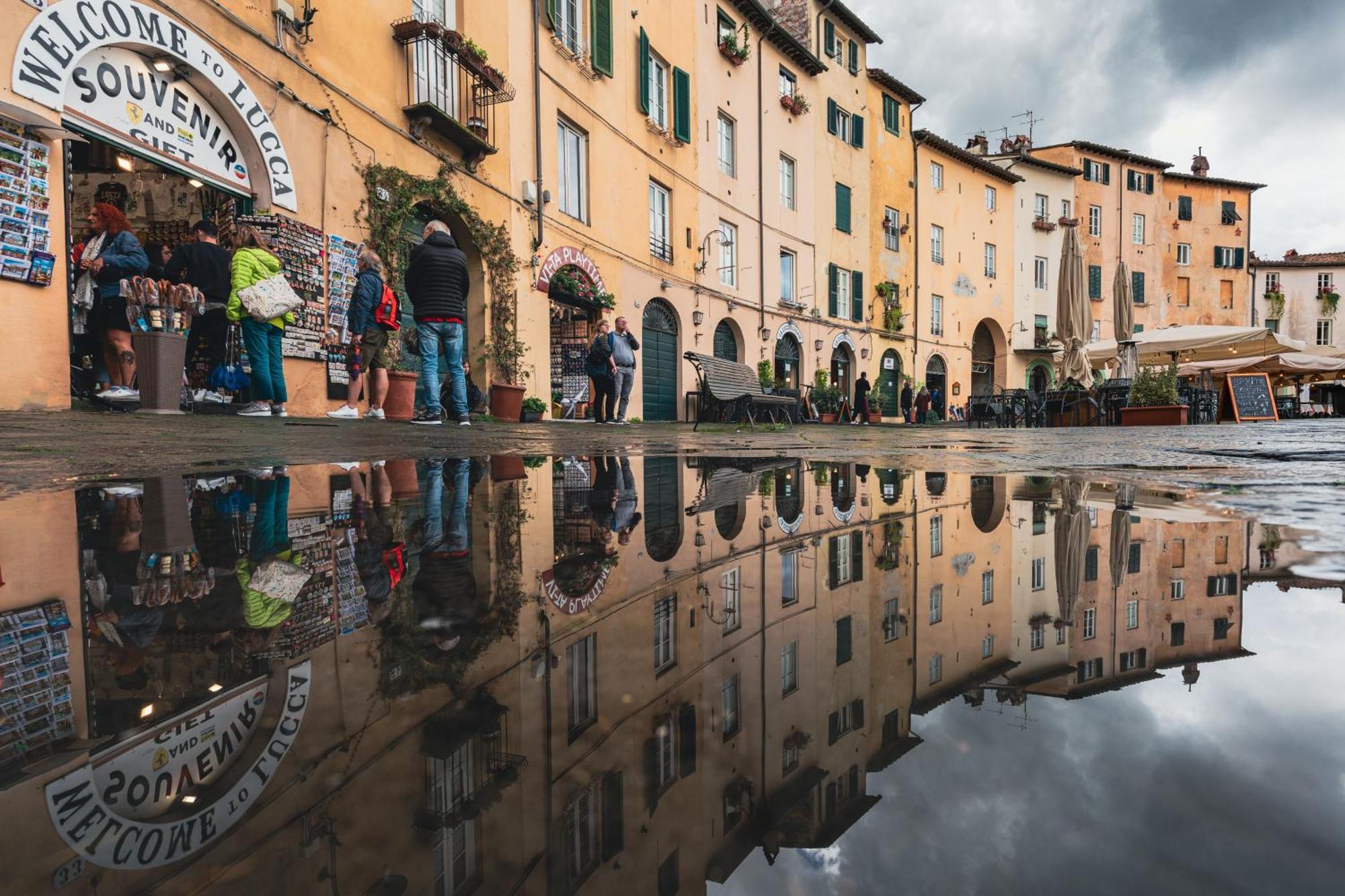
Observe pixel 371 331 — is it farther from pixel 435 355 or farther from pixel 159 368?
pixel 159 368

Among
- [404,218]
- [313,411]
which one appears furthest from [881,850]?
[404,218]

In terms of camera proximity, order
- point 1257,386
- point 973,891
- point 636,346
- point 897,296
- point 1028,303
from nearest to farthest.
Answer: point 973,891, point 636,346, point 1257,386, point 897,296, point 1028,303

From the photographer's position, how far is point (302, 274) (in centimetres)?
744

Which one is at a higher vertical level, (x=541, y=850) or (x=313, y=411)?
(x=313, y=411)

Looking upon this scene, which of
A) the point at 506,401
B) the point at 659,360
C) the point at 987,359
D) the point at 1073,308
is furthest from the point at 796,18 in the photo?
the point at 987,359

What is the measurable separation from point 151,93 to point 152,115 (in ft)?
0.60

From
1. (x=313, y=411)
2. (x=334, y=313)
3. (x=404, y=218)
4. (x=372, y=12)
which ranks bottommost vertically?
(x=313, y=411)

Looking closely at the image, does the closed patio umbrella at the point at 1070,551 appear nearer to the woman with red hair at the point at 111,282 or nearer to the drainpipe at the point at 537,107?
the woman with red hair at the point at 111,282

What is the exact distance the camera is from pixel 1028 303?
94.0ft

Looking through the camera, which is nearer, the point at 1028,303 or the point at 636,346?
the point at 636,346

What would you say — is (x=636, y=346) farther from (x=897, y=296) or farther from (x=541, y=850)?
(x=897, y=296)

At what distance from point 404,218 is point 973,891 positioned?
31.0ft

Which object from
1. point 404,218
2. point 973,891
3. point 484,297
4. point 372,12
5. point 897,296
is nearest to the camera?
point 973,891

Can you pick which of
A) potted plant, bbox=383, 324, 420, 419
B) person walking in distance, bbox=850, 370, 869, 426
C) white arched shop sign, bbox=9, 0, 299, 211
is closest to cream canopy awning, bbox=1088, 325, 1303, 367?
person walking in distance, bbox=850, 370, 869, 426
